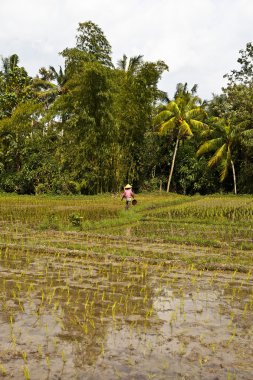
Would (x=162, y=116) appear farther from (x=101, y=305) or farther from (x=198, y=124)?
(x=101, y=305)

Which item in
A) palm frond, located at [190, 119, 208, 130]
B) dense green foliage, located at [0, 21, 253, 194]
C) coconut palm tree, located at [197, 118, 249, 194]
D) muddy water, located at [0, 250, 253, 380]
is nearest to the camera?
muddy water, located at [0, 250, 253, 380]

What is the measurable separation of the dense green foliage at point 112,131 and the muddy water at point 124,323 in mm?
15493

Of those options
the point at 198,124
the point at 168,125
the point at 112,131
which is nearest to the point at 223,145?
the point at 198,124

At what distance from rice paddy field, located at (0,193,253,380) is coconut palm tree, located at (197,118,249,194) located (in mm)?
15726

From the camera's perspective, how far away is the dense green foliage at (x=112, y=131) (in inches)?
811

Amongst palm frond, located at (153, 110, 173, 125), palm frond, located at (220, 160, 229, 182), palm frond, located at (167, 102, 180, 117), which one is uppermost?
palm frond, located at (167, 102, 180, 117)

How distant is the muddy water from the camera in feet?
9.43

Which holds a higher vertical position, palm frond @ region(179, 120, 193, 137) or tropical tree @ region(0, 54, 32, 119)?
tropical tree @ region(0, 54, 32, 119)

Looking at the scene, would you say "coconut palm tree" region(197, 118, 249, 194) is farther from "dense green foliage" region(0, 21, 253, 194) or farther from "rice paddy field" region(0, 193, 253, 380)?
"rice paddy field" region(0, 193, 253, 380)

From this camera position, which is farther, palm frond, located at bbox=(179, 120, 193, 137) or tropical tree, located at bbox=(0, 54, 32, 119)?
palm frond, located at bbox=(179, 120, 193, 137)

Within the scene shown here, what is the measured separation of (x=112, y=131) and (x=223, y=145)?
6.88 meters

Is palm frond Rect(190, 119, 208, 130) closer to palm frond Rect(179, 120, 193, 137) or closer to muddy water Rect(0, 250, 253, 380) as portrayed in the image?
palm frond Rect(179, 120, 193, 137)

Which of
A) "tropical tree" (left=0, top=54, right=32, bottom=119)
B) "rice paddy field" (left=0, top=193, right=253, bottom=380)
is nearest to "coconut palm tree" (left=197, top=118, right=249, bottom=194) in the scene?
"tropical tree" (left=0, top=54, right=32, bottom=119)

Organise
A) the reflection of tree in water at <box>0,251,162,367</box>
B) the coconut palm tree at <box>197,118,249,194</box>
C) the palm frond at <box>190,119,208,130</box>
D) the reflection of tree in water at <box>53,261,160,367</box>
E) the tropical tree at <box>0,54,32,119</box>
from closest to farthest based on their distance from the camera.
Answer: the reflection of tree in water at <box>53,261,160,367</box>
the reflection of tree in water at <box>0,251,162,367</box>
the tropical tree at <box>0,54,32,119</box>
the coconut palm tree at <box>197,118,249,194</box>
the palm frond at <box>190,119,208,130</box>
